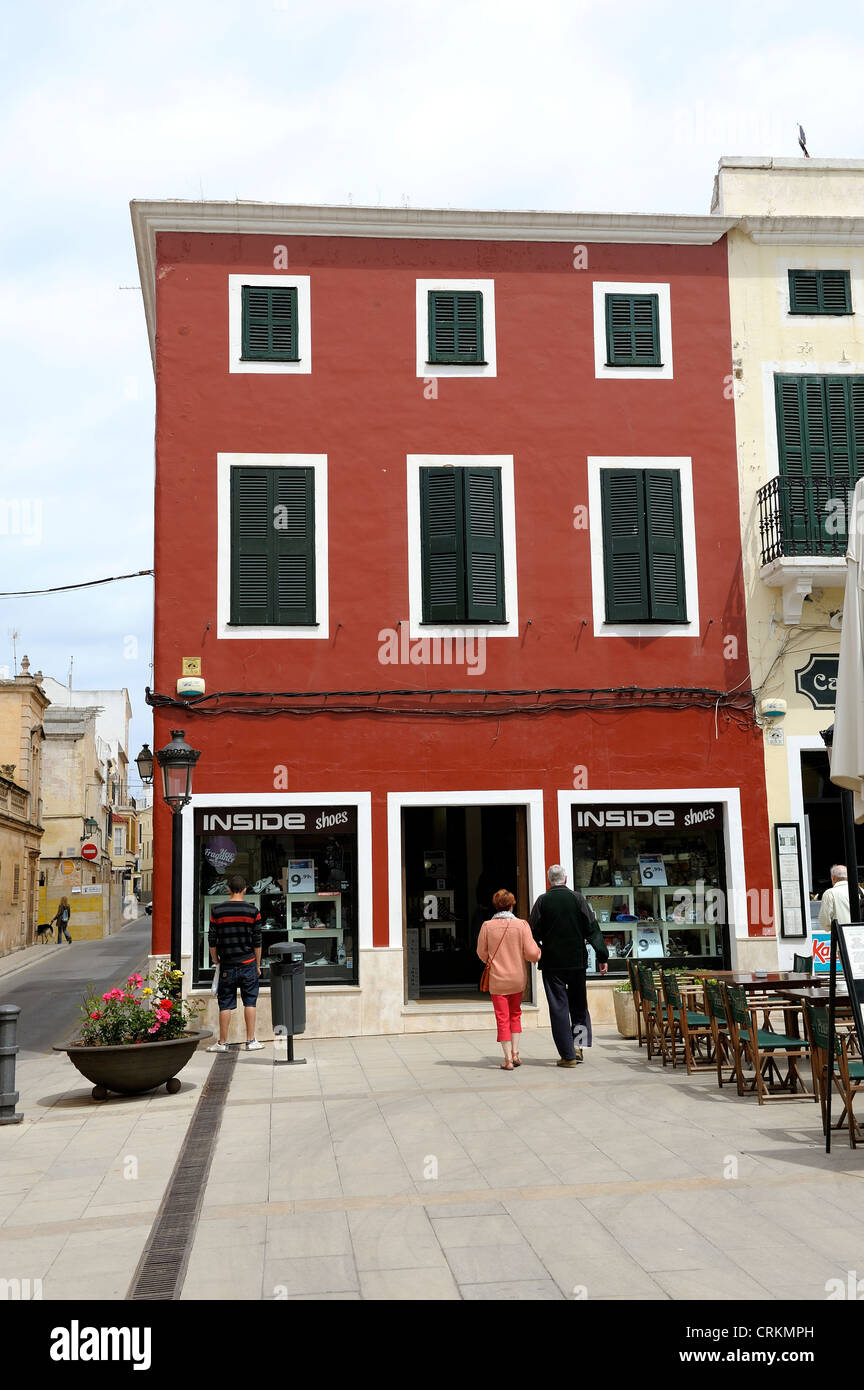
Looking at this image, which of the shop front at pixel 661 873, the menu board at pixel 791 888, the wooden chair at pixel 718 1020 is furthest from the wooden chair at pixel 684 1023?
the menu board at pixel 791 888

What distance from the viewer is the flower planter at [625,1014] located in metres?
13.6

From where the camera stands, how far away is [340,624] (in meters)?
15.3

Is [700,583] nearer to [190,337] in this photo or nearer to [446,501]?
[446,501]

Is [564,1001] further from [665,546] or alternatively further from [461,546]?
[665,546]

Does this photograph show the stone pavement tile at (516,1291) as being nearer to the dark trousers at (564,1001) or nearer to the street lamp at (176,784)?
the dark trousers at (564,1001)

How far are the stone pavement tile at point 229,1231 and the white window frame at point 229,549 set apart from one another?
29.8 ft

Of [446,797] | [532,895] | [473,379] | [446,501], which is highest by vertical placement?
[473,379]

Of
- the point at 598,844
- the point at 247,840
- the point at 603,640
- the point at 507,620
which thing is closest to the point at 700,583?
the point at 603,640

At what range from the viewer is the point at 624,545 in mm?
15859

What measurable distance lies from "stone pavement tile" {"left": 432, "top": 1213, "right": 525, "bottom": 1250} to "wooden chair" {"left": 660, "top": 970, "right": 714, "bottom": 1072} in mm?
4684

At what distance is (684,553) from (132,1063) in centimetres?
925

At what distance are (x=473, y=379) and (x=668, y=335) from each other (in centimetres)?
267
